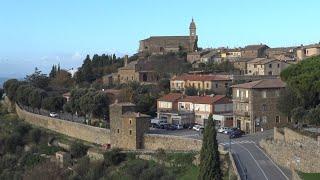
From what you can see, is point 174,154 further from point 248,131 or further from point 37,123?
point 37,123

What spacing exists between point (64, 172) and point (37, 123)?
25.0 meters

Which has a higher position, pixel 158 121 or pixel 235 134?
pixel 158 121

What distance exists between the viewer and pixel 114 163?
45.7 meters

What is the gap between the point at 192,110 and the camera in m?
59.7

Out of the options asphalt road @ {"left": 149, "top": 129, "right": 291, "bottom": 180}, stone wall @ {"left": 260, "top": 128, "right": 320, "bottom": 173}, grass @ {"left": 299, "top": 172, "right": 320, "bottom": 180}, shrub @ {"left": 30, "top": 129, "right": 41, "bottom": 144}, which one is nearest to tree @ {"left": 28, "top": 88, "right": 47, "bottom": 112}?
shrub @ {"left": 30, "top": 129, "right": 41, "bottom": 144}

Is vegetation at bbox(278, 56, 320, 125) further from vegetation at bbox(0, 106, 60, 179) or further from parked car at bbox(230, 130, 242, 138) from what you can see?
vegetation at bbox(0, 106, 60, 179)

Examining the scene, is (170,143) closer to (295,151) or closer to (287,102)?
(287,102)

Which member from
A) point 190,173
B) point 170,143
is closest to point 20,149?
point 170,143

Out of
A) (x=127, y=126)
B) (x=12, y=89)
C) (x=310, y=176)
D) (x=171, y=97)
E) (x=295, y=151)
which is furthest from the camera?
(x=12, y=89)

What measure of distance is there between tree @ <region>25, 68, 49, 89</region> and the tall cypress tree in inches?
2345

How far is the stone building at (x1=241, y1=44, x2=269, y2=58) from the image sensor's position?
3812 inches

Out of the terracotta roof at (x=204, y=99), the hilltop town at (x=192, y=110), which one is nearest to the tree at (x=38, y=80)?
the hilltop town at (x=192, y=110)

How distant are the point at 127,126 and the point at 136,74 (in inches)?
1482

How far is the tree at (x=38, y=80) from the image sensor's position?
298ft
